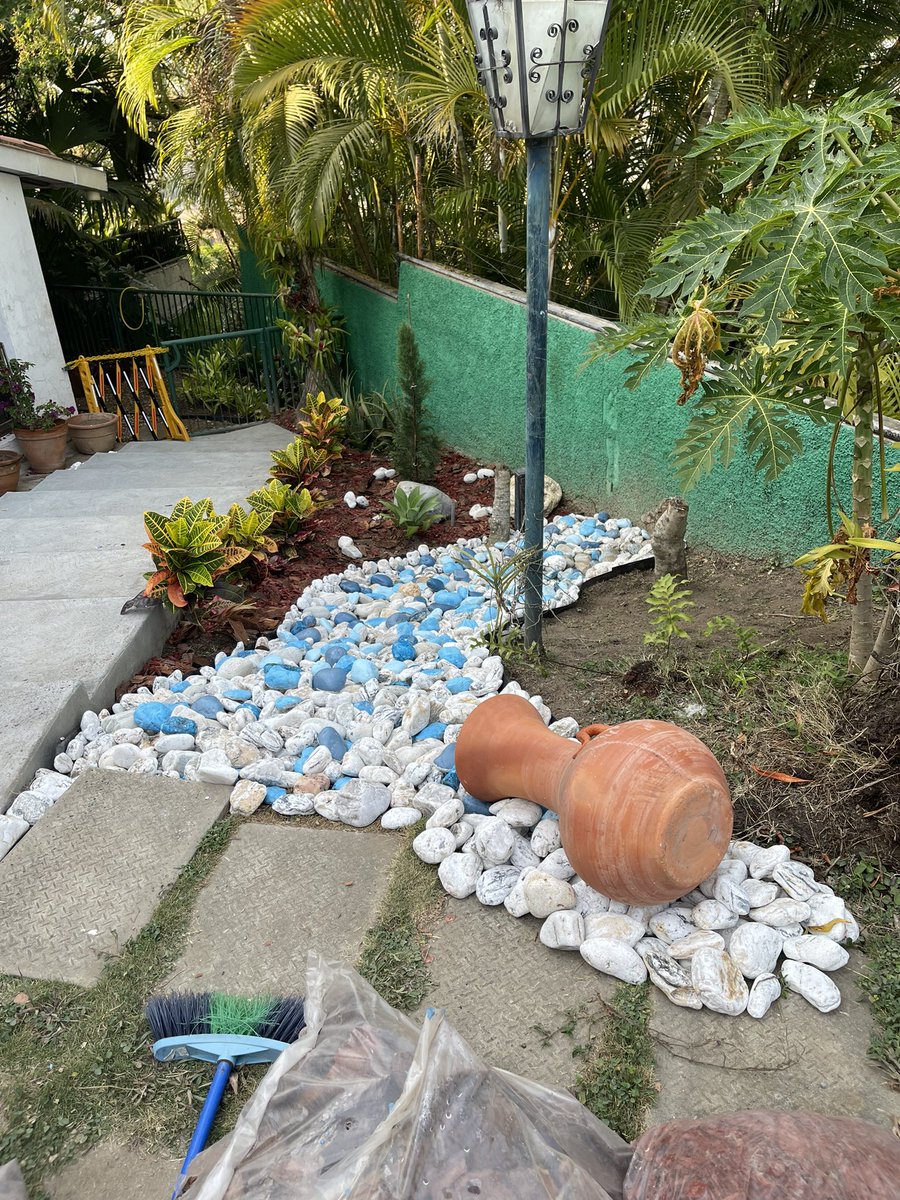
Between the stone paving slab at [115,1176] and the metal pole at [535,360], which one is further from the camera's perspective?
the metal pole at [535,360]

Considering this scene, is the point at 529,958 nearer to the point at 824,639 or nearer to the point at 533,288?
the point at 824,639

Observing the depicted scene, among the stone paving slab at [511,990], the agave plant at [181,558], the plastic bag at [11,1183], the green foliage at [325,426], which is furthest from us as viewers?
the green foliage at [325,426]

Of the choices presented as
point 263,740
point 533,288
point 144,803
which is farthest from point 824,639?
point 144,803

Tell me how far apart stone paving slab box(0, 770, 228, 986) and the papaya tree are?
6.10ft

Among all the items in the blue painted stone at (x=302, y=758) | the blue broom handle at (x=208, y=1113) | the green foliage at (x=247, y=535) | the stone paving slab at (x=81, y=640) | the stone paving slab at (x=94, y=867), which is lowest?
the blue painted stone at (x=302, y=758)

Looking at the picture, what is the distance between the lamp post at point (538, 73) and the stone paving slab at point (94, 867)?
2.09 metres

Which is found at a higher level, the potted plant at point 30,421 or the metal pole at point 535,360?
the metal pole at point 535,360

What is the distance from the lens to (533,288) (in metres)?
2.92

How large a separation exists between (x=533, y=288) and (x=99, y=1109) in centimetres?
266

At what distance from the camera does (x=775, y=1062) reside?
1.83m

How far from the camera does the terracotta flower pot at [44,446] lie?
625 cm

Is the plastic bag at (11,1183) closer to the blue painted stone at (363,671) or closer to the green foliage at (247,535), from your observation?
the blue painted stone at (363,671)

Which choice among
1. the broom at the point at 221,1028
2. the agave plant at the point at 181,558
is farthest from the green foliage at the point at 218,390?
the broom at the point at 221,1028

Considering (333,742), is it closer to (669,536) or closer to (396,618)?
(396,618)
